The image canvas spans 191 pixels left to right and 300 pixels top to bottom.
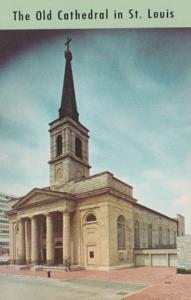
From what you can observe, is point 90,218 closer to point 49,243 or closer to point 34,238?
point 49,243

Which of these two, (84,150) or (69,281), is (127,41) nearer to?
(69,281)

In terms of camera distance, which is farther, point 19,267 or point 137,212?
point 137,212

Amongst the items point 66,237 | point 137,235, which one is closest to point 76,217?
point 66,237

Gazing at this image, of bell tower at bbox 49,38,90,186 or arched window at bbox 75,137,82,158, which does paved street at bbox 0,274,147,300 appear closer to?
bell tower at bbox 49,38,90,186

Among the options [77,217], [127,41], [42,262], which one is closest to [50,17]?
[127,41]

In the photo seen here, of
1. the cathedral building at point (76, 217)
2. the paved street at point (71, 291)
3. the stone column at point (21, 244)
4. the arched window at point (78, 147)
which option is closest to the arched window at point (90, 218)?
the cathedral building at point (76, 217)

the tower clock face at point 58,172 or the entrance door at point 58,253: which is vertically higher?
the tower clock face at point 58,172

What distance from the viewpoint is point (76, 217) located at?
67.7 ft

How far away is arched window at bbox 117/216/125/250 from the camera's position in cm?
2034

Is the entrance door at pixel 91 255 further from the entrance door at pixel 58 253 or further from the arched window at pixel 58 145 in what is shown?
the arched window at pixel 58 145

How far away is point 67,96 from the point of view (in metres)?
23.0

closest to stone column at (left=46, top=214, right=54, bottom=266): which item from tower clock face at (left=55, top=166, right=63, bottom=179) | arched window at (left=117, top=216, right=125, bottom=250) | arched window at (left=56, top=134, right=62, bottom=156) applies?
tower clock face at (left=55, top=166, right=63, bottom=179)

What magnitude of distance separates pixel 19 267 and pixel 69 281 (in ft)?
27.4

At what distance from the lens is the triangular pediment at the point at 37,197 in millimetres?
20688
